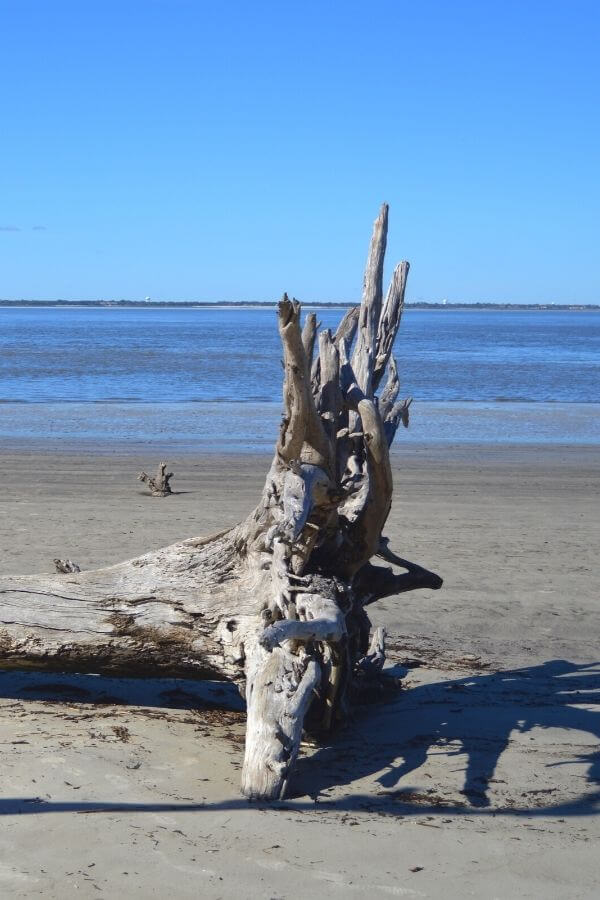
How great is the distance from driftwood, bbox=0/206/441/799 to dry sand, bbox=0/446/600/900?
0.99 feet

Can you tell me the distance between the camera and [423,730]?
4852mm

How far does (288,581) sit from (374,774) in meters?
0.93

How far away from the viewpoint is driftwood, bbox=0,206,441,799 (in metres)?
4.51

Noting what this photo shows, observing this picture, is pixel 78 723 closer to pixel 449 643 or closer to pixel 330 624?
pixel 330 624

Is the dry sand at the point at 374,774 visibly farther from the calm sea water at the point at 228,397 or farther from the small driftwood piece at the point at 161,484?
the calm sea water at the point at 228,397

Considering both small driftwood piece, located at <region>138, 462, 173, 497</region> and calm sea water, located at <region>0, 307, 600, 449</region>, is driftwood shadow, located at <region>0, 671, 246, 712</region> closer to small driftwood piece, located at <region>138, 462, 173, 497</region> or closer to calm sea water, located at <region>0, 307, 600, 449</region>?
small driftwood piece, located at <region>138, 462, 173, 497</region>

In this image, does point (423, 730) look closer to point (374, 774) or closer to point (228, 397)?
point (374, 774)

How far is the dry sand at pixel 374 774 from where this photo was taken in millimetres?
3373

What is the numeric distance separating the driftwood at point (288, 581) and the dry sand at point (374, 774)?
0.30 m

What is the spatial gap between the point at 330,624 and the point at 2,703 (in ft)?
6.64

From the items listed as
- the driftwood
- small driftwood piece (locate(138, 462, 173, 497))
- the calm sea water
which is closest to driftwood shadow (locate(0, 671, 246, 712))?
the driftwood

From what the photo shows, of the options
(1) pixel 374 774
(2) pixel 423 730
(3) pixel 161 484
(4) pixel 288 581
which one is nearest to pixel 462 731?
(2) pixel 423 730

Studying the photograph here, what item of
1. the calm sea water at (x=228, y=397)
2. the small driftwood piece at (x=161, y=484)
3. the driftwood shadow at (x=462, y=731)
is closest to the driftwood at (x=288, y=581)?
the driftwood shadow at (x=462, y=731)

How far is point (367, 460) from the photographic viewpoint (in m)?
4.93
